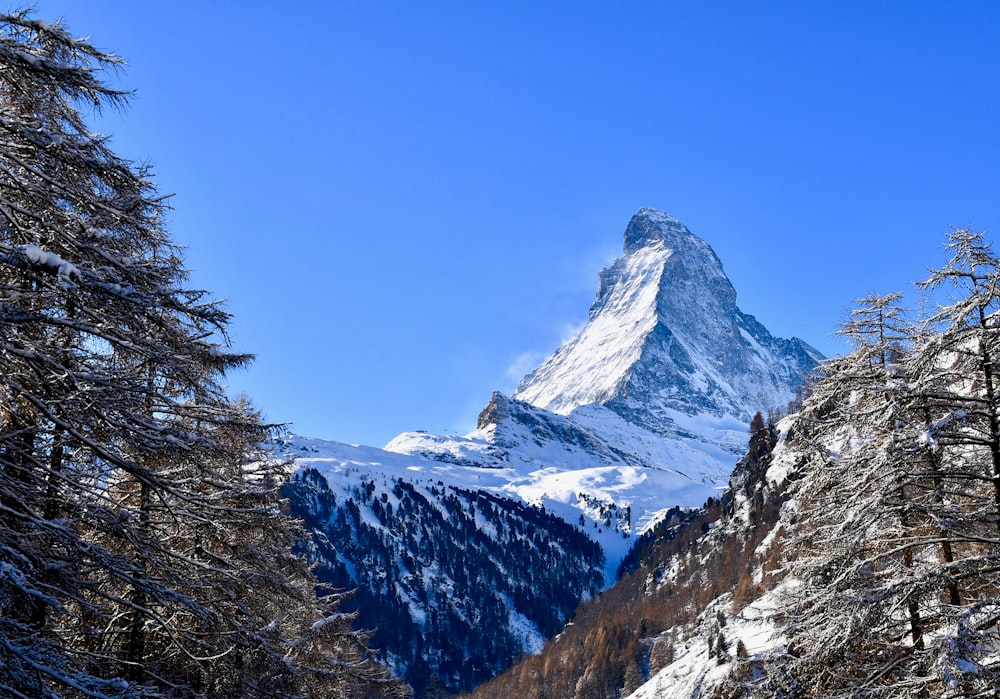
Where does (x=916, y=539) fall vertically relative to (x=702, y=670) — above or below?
above

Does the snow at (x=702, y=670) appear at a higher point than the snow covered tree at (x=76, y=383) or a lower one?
lower

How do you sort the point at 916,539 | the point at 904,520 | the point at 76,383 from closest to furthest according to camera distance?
1. the point at 76,383
2. the point at 916,539
3. the point at 904,520

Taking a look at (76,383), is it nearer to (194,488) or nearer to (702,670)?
(194,488)

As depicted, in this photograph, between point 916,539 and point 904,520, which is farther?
point 904,520

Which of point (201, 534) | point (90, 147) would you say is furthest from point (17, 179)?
point (201, 534)

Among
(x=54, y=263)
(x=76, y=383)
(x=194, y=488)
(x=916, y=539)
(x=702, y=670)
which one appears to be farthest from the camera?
(x=702, y=670)

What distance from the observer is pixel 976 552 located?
1112 cm

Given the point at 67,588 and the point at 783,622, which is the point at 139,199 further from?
the point at 783,622

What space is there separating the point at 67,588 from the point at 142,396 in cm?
167

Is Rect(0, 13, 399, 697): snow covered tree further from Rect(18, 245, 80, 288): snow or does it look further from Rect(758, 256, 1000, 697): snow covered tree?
Rect(758, 256, 1000, 697): snow covered tree

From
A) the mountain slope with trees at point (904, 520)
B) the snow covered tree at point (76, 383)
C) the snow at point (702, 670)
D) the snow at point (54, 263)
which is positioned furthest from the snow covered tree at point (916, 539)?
the snow at point (702, 670)

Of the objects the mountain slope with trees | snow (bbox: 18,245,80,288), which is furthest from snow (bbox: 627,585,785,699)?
snow (bbox: 18,245,80,288)

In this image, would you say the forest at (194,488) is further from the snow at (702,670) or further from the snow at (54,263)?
the snow at (702,670)

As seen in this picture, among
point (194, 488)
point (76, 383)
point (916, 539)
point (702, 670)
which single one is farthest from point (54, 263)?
point (702, 670)
